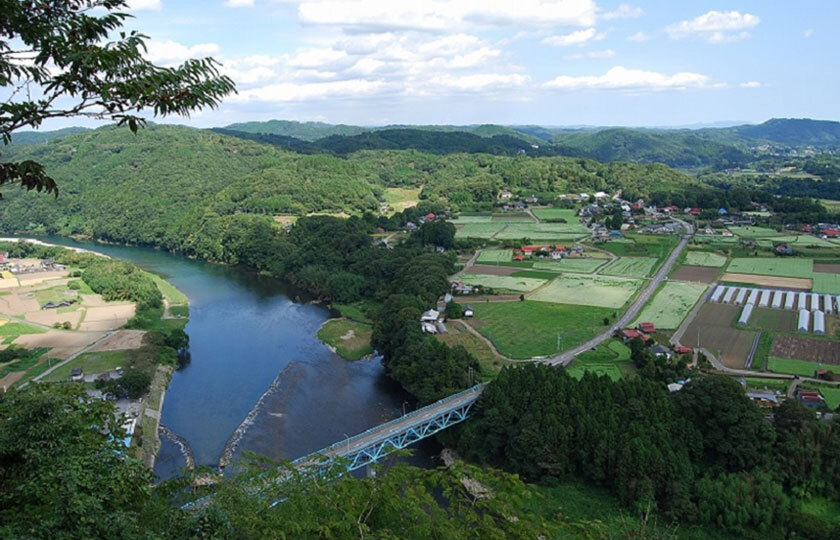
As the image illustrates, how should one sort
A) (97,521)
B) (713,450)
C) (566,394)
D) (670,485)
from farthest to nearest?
1. (566,394)
2. (713,450)
3. (670,485)
4. (97,521)

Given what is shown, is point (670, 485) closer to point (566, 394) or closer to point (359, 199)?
point (566, 394)

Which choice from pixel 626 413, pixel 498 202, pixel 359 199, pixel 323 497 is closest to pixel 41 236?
pixel 359 199

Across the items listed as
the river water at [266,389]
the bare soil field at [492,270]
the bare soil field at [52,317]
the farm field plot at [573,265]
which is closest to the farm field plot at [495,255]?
the bare soil field at [492,270]

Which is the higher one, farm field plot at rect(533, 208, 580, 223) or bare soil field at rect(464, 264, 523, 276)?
farm field plot at rect(533, 208, 580, 223)

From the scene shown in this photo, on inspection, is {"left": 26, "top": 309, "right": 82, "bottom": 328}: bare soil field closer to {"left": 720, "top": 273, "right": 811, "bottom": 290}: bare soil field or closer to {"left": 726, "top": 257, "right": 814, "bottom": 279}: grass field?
{"left": 720, "top": 273, "right": 811, "bottom": 290}: bare soil field

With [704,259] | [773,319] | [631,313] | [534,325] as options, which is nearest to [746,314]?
[773,319]

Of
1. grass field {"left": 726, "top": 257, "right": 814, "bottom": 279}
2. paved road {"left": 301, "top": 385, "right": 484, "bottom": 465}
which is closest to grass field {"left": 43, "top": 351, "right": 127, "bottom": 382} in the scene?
paved road {"left": 301, "top": 385, "right": 484, "bottom": 465}

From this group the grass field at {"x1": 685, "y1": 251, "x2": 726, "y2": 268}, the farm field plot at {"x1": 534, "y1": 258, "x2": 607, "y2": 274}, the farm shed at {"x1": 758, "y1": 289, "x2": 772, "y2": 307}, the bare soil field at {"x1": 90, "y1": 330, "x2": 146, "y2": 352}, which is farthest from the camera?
the grass field at {"x1": 685, "y1": 251, "x2": 726, "y2": 268}
